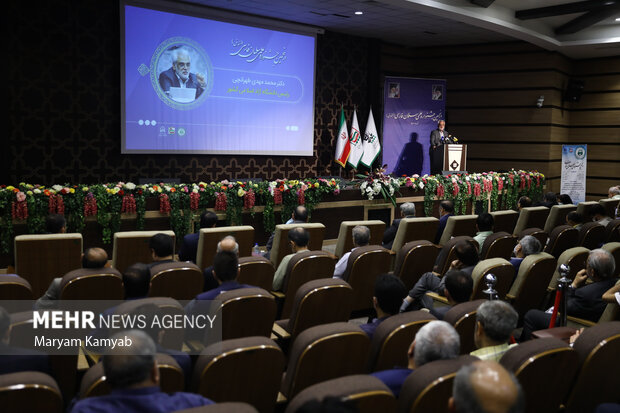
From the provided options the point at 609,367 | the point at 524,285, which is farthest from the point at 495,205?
the point at 609,367

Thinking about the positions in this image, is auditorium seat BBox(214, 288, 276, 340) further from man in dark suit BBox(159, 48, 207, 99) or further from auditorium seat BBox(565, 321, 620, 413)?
man in dark suit BBox(159, 48, 207, 99)

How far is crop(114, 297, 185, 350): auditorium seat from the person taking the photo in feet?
8.02

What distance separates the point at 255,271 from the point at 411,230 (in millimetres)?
2127

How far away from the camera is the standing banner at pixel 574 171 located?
1138 cm

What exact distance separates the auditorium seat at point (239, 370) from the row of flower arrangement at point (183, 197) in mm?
3883

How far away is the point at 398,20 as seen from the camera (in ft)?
33.4

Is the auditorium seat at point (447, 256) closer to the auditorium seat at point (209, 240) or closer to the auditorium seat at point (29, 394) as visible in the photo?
the auditorium seat at point (209, 240)

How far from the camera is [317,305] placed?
301 centimetres

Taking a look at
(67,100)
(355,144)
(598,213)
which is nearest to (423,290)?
(598,213)

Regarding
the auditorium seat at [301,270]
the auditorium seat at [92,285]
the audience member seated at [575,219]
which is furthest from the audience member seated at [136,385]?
the audience member seated at [575,219]

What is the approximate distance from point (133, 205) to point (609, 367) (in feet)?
15.7

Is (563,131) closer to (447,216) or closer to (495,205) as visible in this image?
(495,205)

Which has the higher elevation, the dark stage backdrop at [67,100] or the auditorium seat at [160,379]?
the dark stage backdrop at [67,100]

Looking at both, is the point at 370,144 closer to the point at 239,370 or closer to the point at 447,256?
the point at 447,256
